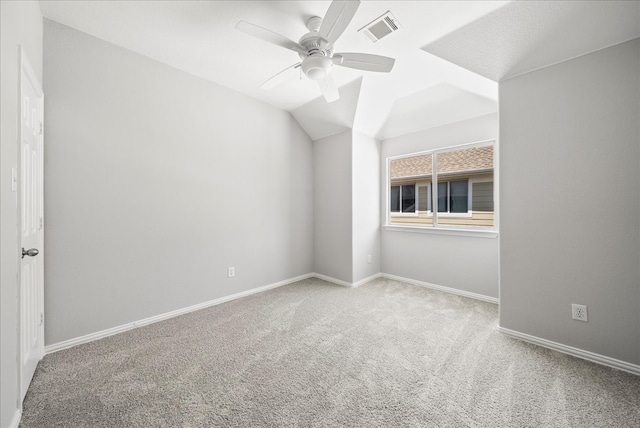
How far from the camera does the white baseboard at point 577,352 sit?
1794 mm

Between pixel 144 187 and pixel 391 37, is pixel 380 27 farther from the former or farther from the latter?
pixel 144 187

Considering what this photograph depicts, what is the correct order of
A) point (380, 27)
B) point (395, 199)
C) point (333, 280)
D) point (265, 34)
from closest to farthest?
point (265, 34), point (380, 27), point (333, 280), point (395, 199)

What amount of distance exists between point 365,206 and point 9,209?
3.44 m

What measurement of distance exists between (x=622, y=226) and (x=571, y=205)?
0.30 m

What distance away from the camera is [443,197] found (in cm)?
368

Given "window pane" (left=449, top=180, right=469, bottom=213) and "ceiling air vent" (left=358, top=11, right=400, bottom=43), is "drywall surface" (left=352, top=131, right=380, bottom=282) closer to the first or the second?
"window pane" (left=449, top=180, right=469, bottom=213)

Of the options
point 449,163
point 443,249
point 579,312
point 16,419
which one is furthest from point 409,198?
point 16,419

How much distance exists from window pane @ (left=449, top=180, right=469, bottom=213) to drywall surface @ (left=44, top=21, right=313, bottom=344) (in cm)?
246

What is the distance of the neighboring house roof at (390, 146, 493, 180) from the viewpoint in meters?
3.31

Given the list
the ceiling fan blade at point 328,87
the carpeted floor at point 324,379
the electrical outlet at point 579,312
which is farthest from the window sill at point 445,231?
the ceiling fan blade at point 328,87

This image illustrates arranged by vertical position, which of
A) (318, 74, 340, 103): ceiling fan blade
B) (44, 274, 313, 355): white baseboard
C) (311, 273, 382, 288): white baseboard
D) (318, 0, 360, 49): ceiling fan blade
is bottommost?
(44, 274, 313, 355): white baseboard

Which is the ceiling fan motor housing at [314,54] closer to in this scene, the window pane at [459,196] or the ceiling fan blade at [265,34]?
the ceiling fan blade at [265,34]

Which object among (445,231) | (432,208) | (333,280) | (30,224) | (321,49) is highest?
(321,49)

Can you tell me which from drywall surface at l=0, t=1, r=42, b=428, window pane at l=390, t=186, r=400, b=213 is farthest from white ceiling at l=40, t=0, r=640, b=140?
window pane at l=390, t=186, r=400, b=213
